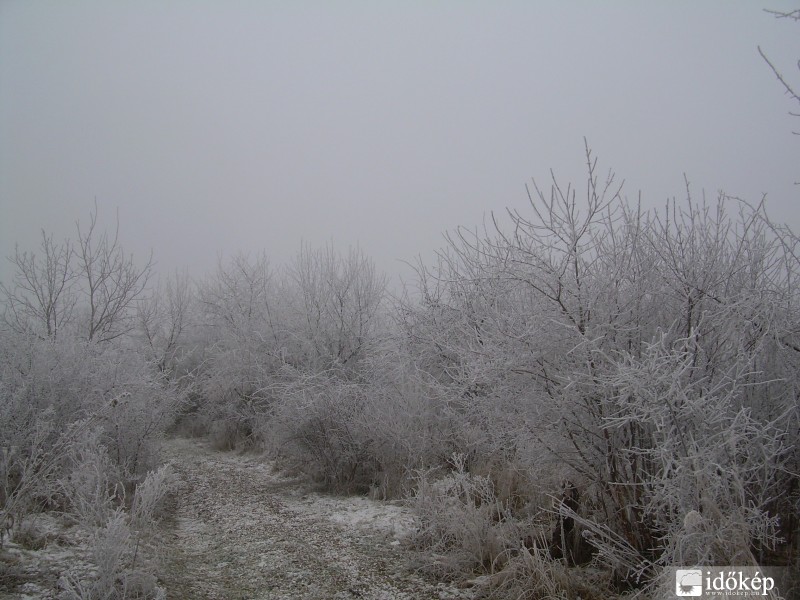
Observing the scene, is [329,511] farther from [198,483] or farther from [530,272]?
[530,272]

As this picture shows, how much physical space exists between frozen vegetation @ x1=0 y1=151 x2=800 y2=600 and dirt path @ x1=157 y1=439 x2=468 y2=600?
1.6 inches

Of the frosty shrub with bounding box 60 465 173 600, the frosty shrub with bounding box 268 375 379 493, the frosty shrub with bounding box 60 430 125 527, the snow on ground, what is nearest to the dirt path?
the snow on ground

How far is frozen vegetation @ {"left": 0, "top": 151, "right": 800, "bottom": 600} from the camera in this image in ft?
11.5

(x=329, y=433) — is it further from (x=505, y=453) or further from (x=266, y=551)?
(x=505, y=453)

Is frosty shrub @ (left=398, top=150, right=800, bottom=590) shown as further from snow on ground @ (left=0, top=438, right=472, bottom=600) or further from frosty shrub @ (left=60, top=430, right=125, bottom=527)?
frosty shrub @ (left=60, top=430, right=125, bottom=527)

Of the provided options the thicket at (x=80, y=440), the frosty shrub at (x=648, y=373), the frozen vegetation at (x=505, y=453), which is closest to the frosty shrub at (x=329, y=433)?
the frozen vegetation at (x=505, y=453)

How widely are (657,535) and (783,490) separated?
95 cm

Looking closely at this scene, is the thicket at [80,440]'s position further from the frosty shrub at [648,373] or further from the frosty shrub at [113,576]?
the frosty shrub at [648,373]

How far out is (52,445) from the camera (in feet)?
19.8

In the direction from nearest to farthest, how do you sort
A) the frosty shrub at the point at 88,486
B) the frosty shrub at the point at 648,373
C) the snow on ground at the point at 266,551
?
1. the frosty shrub at the point at 648,373
2. the frosty shrub at the point at 88,486
3. the snow on ground at the point at 266,551

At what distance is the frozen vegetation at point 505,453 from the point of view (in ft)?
11.5

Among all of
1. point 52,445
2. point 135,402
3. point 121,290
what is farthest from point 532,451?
point 121,290

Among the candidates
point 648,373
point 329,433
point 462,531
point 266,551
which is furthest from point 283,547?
point 648,373

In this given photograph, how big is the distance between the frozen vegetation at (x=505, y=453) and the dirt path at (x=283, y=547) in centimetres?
4
